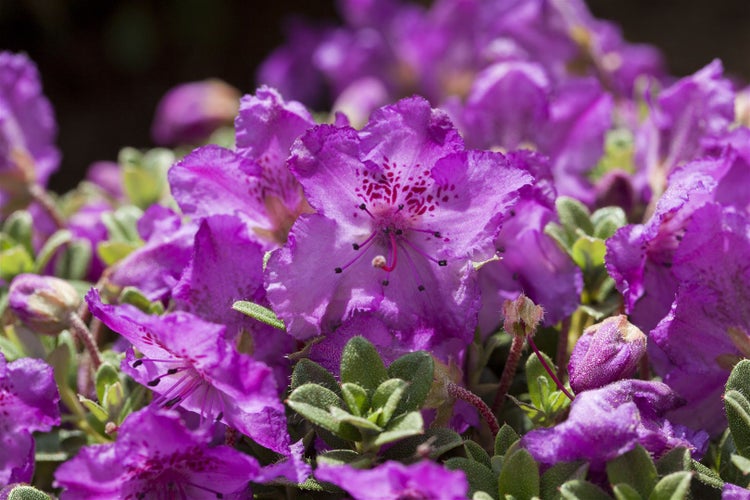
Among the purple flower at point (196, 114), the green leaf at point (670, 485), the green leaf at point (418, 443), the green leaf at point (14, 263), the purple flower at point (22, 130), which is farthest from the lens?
the purple flower at point (196, 114)

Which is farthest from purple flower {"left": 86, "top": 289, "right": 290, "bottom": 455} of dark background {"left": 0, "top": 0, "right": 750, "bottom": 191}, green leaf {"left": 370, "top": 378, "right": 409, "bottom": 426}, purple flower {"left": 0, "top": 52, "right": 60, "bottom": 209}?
dark background {"left": 0, "top": 0, "right": 750, "bottom": 191}

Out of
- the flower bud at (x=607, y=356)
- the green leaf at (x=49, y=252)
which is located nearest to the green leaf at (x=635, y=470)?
the flower bud at (x=607, y=356)

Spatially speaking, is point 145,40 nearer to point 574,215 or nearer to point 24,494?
point 574,215

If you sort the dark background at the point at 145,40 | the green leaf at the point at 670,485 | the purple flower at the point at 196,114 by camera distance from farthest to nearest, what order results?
1. the dark background at the point at 145,40
2. the purple flower at the point at 196,114
3. the green leaf at the point at 670,485

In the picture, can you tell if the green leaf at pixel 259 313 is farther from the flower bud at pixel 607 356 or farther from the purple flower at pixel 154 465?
the flower bud at pixel 607 356

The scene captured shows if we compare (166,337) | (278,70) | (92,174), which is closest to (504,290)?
(166,337)

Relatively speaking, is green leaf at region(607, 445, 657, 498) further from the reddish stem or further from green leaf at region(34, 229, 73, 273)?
green leaf at region(34, 229, 73, 273)

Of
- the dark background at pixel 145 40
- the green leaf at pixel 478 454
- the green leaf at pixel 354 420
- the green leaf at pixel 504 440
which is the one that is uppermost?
the green leaf at pixel 354 420
